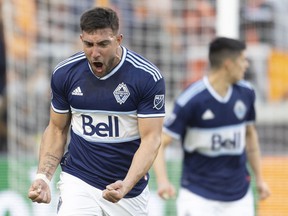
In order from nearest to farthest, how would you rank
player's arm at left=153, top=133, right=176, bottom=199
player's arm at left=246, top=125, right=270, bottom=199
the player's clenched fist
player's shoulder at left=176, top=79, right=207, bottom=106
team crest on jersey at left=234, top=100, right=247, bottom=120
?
the player's clenched fist < player's arm at left=153, top=133, right=176, bottom=199 < player's shoulder at left=176, top=79, right=207, bottom=106 < team crest on jersey at left=234, top=100, right=247, bottom=120 < player's arm at left=246, top=125, right=270, bottom=199

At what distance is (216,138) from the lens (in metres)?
7.91

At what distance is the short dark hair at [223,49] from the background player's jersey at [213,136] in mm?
260

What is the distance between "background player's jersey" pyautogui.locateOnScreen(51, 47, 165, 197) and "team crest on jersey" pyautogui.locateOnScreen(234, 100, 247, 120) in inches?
79.5

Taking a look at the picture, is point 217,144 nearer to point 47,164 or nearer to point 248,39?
point 47,164

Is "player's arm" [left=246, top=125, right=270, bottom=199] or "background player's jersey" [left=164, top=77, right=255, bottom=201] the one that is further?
"player's arm" [left=246, top=125, right=270, bottom=199]

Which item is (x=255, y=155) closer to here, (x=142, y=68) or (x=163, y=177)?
(x=163, y=177)

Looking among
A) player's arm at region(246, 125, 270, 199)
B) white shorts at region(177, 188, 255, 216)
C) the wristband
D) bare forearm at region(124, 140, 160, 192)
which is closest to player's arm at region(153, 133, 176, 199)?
white shorts at region(177, 188, 255, 216)

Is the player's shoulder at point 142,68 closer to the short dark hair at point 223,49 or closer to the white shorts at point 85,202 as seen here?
the white shorts at point 85,202

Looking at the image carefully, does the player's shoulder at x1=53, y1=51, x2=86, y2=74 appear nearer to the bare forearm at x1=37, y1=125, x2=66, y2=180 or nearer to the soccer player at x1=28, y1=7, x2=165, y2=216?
the soccer player at x1=28, y1=7, x2=165, y2=216

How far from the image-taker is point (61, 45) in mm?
11086

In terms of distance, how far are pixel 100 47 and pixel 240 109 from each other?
8.48ft

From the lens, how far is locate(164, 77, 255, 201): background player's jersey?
310 inches

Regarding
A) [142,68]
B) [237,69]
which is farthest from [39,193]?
[237,69]

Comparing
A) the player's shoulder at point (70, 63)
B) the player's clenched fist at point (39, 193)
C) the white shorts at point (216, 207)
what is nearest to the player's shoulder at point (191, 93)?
the white shorts at point (216, 207)
